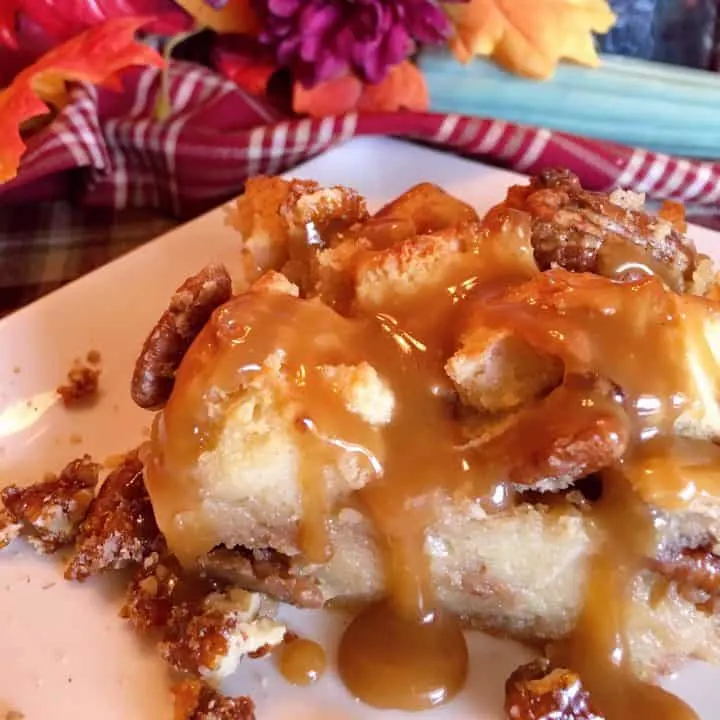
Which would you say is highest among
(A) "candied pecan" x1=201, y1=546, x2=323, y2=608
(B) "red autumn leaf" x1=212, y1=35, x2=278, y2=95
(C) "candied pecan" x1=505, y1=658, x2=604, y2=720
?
(B) "red autumn leaf" x1=212, y1=35, x2=278, y2=95

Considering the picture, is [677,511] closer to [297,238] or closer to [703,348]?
[703,348]

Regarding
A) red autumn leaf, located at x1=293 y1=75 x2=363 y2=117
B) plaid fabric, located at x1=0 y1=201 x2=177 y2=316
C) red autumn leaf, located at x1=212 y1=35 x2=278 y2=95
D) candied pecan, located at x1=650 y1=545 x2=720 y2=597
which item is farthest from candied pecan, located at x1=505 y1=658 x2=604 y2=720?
red autumn leaf, located at x1=212 y1=35 x2=278 y2=95

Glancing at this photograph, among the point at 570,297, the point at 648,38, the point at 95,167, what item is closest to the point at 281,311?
the point at 570,297

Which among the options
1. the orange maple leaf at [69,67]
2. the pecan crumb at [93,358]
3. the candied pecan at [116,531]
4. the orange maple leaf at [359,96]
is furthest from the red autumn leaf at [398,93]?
the candied pecan at [116,531]

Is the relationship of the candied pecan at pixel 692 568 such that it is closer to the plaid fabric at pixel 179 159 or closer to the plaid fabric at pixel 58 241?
the plaid fabric at pixel 179 159

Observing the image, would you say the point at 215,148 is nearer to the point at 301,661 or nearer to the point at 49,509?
the point at 49,509

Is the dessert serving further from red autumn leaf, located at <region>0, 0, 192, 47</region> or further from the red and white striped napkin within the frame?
red autumn leaf, located at <region>0, 0, 192, 47</region>

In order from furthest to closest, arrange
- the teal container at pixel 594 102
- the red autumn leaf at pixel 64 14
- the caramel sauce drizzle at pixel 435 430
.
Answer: the teal container at pixel 594 102 < the red autumn leaf at pixel 64 14 < the caramel sauce drizzle at pixel 435 430

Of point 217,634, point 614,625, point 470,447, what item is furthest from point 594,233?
point 217,634
